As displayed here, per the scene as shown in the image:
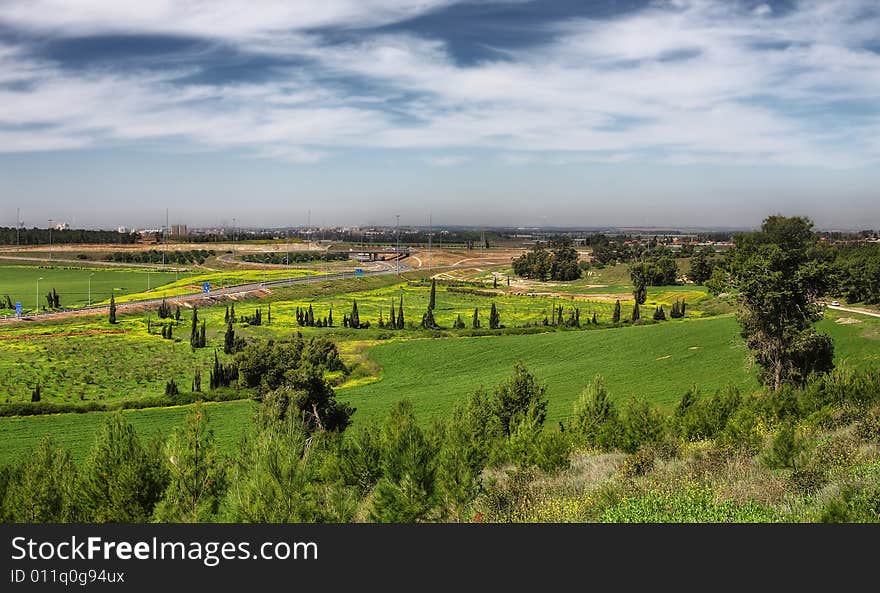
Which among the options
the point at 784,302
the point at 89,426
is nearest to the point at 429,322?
the point at 89,426

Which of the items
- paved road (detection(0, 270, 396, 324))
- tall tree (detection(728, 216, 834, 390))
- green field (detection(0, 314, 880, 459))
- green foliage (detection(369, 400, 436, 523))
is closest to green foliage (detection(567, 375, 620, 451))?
green foliage (detection(369, 400, 436, 523))

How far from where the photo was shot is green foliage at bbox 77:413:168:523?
22.3 meters

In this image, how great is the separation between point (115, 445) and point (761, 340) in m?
34.6

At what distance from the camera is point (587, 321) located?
8944cm

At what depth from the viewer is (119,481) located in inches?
885

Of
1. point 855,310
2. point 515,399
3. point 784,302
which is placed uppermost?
point 784,302

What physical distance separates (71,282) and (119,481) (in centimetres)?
13434

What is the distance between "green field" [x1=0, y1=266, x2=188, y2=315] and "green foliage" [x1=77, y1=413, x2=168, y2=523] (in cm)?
8908

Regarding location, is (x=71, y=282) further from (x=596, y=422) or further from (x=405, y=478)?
(x=405, y=478)

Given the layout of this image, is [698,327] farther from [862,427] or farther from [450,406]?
[862,427]

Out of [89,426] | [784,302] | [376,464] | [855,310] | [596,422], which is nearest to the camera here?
[376,464]

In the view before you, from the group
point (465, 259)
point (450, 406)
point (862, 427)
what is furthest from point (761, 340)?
point (465, 259)

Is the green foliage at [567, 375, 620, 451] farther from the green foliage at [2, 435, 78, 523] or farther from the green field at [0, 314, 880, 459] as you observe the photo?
the green foliage at [2, 435, 78, 523]

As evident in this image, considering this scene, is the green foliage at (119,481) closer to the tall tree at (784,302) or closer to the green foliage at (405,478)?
the green foliage at (405,478)
